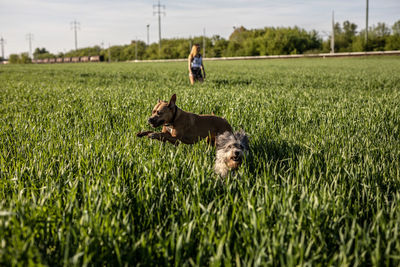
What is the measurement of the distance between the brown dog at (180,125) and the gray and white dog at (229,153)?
79 cm

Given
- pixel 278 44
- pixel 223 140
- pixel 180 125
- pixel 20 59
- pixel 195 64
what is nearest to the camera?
pixel 223 140

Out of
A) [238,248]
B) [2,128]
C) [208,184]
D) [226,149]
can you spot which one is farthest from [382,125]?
[2,128]

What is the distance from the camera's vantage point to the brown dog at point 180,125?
4.09 metres

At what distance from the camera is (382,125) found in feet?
16.8

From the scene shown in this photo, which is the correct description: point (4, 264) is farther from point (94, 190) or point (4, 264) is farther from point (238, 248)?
point (238, 248)

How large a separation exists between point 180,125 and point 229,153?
131 centimetres

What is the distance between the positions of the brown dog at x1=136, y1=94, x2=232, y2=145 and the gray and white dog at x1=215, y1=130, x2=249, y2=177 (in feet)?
2.58

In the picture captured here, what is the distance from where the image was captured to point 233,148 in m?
3.13

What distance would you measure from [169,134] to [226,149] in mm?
1240

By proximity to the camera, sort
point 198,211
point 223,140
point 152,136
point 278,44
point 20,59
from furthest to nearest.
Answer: point 20,59
point 278,44
point 152,136
point 223,140
point 198,211

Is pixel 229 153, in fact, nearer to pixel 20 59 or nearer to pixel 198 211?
pixel 198 211

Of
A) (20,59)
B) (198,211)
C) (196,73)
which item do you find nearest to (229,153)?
(198,211)

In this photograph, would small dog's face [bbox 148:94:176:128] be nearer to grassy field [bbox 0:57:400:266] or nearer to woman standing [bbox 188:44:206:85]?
grassy field [bbox 0:57:400:266]

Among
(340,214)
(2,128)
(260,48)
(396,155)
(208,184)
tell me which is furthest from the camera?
(260,48)
